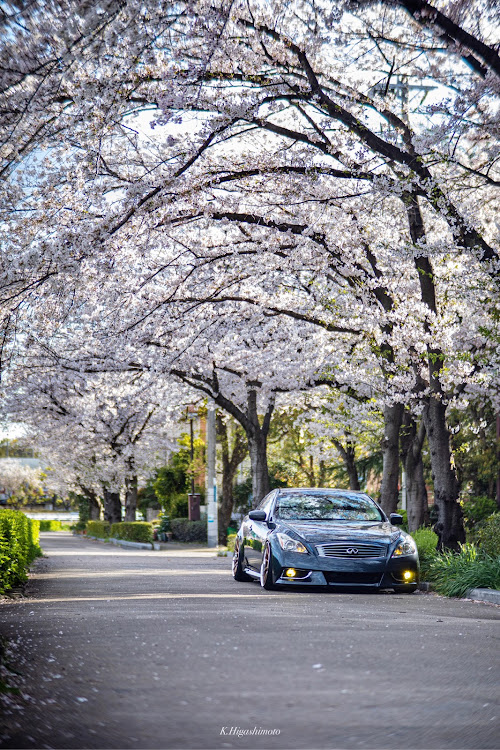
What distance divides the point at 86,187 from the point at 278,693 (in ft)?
31.6

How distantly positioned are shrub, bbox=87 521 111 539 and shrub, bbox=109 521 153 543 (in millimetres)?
5206

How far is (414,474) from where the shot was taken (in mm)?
25578

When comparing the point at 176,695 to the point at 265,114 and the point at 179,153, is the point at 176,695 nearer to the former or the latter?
the point at 179,153

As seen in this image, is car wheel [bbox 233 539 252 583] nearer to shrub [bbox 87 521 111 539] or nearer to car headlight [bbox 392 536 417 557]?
car headlight [bbox 392 536 417 557]

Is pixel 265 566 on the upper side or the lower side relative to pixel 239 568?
upper

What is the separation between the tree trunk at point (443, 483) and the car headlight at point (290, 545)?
4.76 metres

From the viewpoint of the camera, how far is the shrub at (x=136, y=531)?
41156 millimetres

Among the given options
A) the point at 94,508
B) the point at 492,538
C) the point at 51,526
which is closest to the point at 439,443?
the point at 492,538

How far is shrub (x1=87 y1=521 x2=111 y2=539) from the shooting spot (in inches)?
2007

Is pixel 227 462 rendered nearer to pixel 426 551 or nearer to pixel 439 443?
pixel 439 443

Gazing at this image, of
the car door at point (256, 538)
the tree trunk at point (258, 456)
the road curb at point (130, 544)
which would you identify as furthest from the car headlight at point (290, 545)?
the road curb at point (130, 544)

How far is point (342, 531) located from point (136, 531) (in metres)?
30.6

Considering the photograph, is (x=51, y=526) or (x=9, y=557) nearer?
(x=9, y=557)

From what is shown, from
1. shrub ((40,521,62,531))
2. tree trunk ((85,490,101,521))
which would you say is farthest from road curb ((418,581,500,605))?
shrub ((40,521,62,531))
